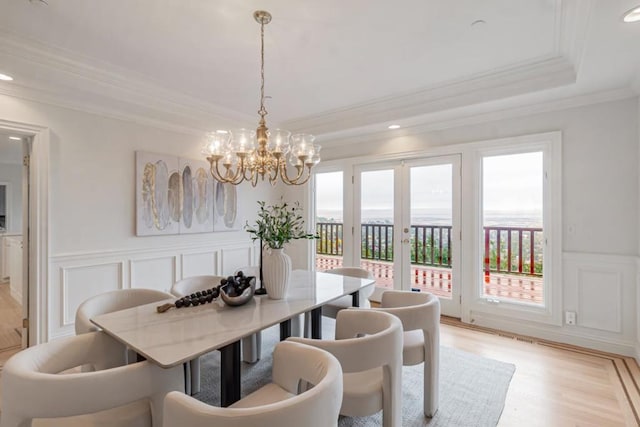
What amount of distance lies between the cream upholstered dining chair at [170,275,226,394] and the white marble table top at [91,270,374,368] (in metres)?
0.41

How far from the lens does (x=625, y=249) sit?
284 centimetres

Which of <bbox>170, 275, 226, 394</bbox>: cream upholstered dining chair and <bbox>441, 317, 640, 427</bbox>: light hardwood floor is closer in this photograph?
<bbox>441, 317, 640, 427</bbox>: light hardwood floor

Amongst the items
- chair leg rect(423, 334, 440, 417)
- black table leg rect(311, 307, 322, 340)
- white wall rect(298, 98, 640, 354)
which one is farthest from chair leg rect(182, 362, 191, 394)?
white wall rect(298, 98, 640, 354)

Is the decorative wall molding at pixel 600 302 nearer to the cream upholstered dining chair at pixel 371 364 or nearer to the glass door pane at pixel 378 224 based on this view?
the glass door pane at pixel 378 224

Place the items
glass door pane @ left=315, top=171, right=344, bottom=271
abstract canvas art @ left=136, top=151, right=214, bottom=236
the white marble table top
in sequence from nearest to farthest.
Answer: the white marble table top → abstract canvas art @ left=136, top=151, right=214, bottom=236 → glass door pane @ left=315, top=171, right=344, bottom=271

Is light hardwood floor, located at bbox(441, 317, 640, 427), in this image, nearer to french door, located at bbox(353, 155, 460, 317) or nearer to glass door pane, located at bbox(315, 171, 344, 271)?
french door, located at bbox(353, 155, 460, 317)

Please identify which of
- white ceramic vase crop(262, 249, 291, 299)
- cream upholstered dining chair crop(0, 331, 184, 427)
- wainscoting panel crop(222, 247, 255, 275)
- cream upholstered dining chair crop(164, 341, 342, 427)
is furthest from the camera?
wainscoting panel crop(222, 247, 255, 275)

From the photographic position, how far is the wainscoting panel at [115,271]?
9.52 ft

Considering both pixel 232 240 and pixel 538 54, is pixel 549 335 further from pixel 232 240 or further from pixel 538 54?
pixel 232 240

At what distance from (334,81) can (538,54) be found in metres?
1.74

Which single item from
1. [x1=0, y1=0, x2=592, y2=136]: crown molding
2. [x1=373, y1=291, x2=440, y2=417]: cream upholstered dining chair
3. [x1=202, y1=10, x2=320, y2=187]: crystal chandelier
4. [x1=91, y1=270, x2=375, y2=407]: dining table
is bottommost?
[x1=373, y1=291, x2=440, y2=417]: cream upholstered dining chair

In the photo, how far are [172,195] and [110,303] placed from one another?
6.09 ft

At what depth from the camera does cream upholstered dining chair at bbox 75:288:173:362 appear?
1.81 meters

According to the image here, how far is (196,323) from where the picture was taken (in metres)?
1.67
